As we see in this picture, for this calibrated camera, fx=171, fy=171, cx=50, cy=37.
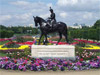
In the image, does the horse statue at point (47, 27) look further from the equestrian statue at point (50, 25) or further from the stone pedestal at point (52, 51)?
the stone pedestal at point (52, 51)

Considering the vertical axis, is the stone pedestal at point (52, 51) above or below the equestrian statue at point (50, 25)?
below

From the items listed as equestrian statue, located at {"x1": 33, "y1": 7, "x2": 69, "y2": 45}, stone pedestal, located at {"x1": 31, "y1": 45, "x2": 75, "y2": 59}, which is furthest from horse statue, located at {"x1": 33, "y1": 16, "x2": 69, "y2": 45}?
stone pedestal, located at {"x1": 31, "y1": 45, "x2": 75, "y2": 59}

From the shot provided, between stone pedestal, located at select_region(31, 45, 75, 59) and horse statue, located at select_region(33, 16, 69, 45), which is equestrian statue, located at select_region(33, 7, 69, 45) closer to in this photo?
horse statue, located at select_region(33, 16, 69, 45)

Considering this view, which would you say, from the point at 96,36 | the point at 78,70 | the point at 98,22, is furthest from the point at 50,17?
the point at 98,22

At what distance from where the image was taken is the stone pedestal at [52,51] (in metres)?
12.6

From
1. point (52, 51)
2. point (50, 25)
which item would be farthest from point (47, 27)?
point (52, 51)

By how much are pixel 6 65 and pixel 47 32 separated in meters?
4.32

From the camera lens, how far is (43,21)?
13305mm

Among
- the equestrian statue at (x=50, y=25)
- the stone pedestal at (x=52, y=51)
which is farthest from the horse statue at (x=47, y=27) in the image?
the stone pedestal at (x=52, y=51)

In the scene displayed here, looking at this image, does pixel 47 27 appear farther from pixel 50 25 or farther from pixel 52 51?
pixel 52 51

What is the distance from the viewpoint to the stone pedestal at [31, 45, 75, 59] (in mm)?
12600

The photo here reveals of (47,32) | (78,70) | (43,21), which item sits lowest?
(78,70)

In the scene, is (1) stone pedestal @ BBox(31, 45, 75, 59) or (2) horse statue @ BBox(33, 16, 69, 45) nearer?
(1) stone pedestal @ BBox(31, 45, 75, 59)

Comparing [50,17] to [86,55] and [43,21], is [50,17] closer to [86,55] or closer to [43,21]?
[43,21]
